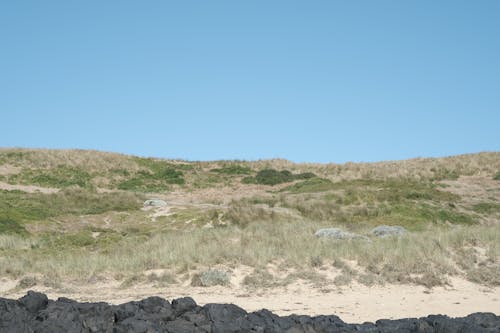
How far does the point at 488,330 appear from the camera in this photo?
7.26 m

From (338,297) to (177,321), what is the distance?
6.01 meters

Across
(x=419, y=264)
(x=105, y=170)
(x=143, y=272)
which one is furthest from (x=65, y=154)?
(x=419, y=264)

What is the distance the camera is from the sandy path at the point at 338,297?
11.7 metres

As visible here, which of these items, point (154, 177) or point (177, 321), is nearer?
point (177, 321)

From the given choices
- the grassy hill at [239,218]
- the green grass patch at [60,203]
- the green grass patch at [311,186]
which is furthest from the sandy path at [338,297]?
the green grass patch at [311,186]

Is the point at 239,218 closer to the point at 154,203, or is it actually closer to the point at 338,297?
the point at 154,203

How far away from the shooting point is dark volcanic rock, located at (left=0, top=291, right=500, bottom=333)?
7.27 meters

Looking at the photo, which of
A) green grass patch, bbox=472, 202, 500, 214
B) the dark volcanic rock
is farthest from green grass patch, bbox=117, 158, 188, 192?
the dark volcanic rock

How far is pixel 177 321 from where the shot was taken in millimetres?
7844

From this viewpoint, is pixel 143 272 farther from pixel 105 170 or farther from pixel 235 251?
pixel 105 170

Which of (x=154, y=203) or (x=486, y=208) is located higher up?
(x=486, y=208)

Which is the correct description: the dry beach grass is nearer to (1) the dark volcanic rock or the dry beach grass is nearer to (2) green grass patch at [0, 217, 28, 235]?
(2) green grass patch at [0, 217, 28, 235]

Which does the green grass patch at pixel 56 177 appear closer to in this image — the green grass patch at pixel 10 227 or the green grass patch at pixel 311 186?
the green grass patch at pixel 311 186

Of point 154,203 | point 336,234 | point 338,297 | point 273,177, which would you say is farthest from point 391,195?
point 338,297
